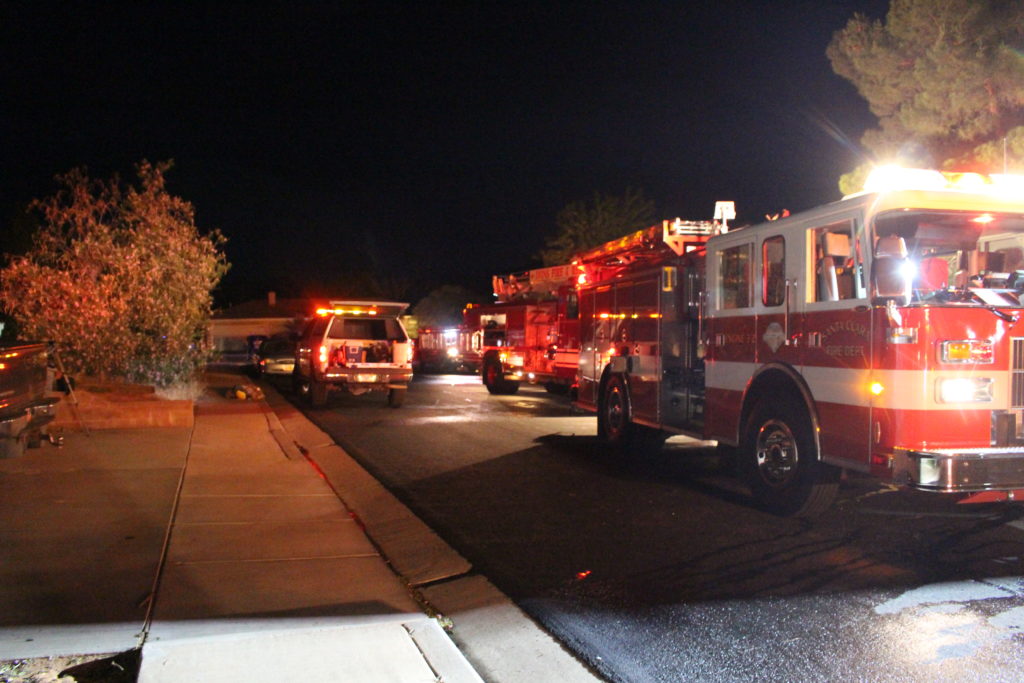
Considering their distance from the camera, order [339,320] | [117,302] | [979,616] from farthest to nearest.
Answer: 1. [339,320]
2. [117,302]
3. [979,616]

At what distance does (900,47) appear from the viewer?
49.1 feet

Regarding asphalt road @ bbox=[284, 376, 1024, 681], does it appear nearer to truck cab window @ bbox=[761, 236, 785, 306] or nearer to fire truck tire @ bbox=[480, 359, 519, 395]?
truck cab window @ bbox=[761, 236, 785, 306]

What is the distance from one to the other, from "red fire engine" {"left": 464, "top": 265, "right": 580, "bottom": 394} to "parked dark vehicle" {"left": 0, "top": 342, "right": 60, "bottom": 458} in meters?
7.95

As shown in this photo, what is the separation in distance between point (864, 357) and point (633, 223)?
28.6 meters

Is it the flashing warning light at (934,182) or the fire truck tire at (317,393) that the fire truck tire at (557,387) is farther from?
the flashing warning light at (934,182)

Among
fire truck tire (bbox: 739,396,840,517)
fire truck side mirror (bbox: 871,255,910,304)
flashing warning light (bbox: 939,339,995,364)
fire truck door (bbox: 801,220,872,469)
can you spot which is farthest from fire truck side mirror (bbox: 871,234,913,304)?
fire truck tire (bbox: 739,396,840,517)

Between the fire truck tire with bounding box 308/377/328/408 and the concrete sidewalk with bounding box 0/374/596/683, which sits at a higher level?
the fire truck tire with bounding box 308/377/328/408

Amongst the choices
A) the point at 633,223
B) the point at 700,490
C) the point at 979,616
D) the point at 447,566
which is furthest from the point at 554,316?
the point at 633,223

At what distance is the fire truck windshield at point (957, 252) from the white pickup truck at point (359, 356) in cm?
1213

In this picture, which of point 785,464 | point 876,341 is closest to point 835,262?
point 876,341

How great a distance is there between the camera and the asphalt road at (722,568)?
199 inches

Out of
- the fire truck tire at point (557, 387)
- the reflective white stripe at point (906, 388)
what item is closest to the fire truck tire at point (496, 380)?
the fire truck tire at point (557, 387)

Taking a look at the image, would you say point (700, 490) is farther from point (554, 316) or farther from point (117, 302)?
point (117, 302)

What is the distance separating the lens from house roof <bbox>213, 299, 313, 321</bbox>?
202 feet
